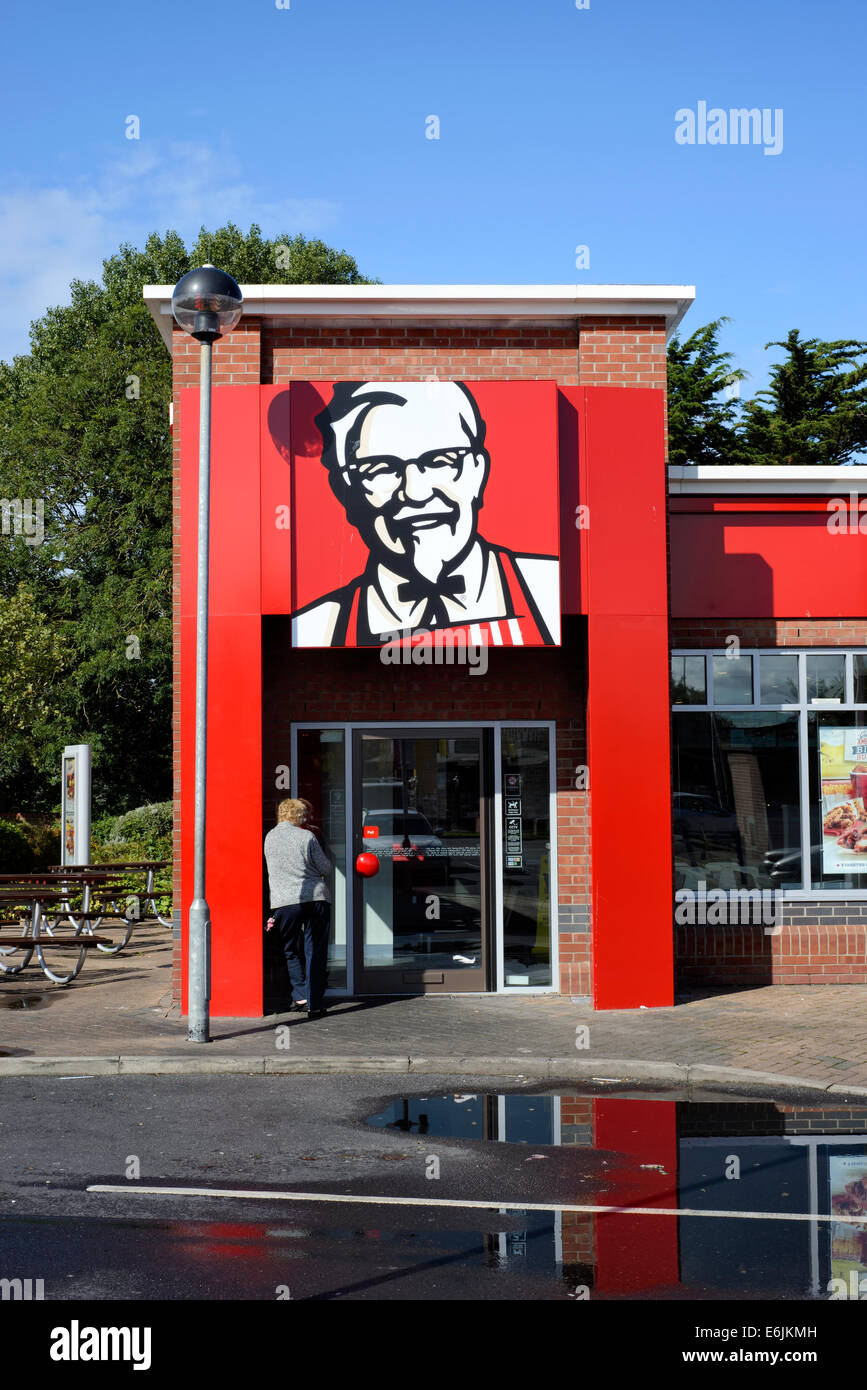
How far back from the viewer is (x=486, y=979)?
38.9 feet

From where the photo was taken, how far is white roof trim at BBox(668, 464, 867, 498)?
1258 cm

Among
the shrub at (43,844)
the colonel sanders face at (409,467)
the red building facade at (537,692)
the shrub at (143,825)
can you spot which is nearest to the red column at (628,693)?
the red building facade at (537,692)

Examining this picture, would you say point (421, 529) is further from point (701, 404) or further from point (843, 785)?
point (701, 404)

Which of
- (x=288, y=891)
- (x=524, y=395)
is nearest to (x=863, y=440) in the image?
(x=524, y=395)

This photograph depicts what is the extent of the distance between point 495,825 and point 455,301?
4.73 meters

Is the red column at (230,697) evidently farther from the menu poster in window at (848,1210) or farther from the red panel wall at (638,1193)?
the menu poster in window at (848,1210)

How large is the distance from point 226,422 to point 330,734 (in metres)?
2.97

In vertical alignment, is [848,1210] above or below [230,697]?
below

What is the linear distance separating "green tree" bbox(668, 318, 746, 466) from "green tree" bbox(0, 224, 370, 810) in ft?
38.5

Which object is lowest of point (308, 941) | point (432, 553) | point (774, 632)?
point (308, 941)

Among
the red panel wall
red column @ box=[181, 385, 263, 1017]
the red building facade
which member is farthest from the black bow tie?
the red panel wall

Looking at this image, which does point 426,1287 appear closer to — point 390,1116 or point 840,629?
point 390,1116

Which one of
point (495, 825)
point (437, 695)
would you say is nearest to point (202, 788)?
point (437, 695)

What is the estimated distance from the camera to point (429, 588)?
36.7 ft
